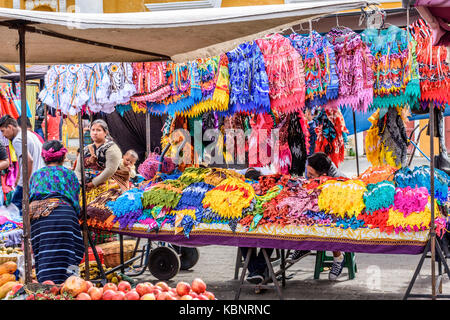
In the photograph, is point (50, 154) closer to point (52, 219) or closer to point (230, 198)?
point (52, 219)

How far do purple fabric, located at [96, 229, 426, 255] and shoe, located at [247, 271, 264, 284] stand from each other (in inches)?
30.4

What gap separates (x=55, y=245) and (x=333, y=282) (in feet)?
9.95

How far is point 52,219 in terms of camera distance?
4.77 meters

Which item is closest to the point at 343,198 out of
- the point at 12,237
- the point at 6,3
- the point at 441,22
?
the point at 441,22

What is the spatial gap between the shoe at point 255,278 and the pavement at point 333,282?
135 millimetres

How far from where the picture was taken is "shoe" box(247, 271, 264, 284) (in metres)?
5.63

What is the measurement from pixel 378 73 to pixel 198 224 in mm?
2209

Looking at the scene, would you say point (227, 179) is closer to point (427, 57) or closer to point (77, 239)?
point (77, 239)

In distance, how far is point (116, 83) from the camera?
563 centimetres

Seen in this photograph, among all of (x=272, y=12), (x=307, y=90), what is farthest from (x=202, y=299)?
(x=307, y=90)

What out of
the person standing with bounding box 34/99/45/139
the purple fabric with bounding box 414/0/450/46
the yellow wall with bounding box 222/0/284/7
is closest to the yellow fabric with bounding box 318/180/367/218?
the purple fabric with bounding box 414/0/450/46

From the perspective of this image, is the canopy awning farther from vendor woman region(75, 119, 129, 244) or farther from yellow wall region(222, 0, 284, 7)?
yellow wall region(222, 0, 284, 7)

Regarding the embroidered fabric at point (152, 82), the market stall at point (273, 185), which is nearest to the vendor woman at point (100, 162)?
the market stall at point (273, 185)

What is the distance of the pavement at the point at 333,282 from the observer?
18.0 ft
